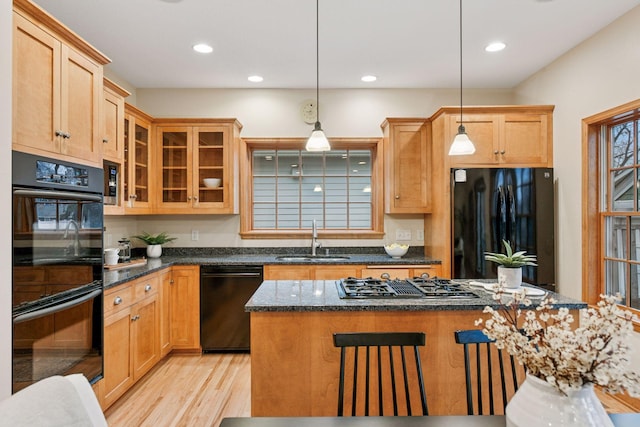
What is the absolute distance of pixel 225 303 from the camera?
3.72m

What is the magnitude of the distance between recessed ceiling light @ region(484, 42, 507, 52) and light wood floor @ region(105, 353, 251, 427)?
11.3 feet

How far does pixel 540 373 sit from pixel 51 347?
2.18m

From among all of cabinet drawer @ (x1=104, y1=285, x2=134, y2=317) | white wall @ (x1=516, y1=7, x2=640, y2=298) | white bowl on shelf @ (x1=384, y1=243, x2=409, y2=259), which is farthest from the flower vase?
white bowl on shelf @ (x1=384, y1=243, x2=409, y2=259)

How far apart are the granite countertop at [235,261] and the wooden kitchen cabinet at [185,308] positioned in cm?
14

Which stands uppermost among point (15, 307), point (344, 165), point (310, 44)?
point (310, 44)

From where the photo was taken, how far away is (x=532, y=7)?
264 centimetres

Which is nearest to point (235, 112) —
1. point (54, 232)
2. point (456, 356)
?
point (54, 232)

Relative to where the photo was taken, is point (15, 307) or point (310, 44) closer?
point (15, 307)

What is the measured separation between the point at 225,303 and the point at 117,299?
1.22 meters

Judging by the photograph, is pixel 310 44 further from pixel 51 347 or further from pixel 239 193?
pixel 51 347

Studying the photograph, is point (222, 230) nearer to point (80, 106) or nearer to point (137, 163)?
point (137, 163)

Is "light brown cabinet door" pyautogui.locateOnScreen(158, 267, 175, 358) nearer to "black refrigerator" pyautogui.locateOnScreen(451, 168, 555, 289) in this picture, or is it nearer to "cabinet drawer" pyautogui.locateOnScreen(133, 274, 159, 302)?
"cabinet drawer" pyautogui.locateOnScreen(133, 274, 159, 302)

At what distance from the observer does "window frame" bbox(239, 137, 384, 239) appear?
171 inches

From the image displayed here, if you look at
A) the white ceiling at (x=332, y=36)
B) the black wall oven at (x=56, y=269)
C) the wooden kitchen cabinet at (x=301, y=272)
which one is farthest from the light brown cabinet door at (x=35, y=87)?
the wooden kitchen cabinet at (x=301, y=272)
